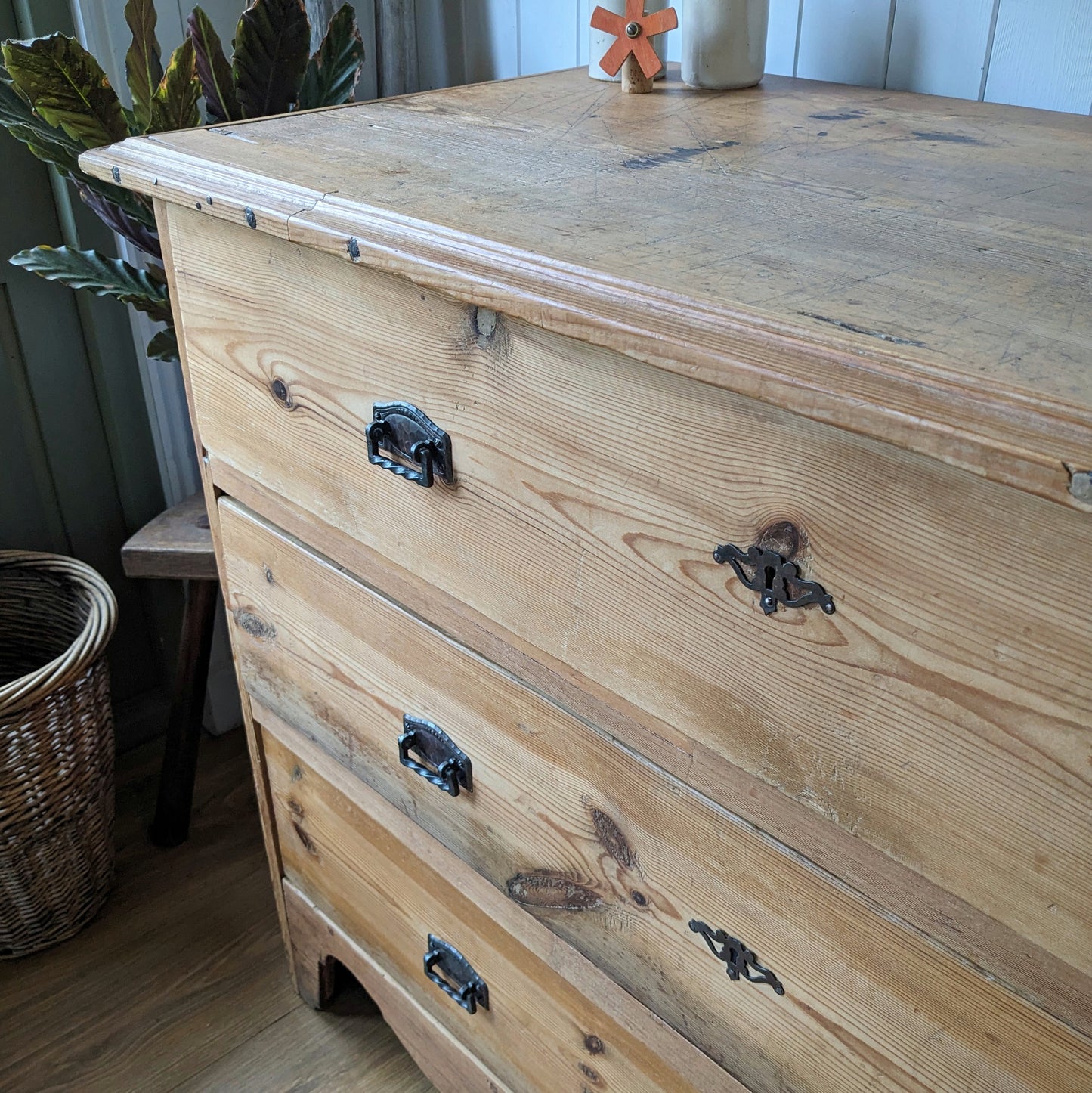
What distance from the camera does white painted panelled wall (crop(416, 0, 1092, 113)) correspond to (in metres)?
0.88

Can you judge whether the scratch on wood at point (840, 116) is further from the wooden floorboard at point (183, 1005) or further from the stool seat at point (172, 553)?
the wooden floorboard at point (183, 1005)

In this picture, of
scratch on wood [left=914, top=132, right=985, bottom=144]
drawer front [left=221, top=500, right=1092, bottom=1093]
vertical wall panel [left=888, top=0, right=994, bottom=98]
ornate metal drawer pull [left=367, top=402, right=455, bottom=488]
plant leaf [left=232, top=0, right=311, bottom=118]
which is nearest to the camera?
drawer front [left=221, top=500, right=1092, bottom=1093]

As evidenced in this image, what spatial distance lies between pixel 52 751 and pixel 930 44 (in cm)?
121

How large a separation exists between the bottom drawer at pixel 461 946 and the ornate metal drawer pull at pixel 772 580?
0.39 meters

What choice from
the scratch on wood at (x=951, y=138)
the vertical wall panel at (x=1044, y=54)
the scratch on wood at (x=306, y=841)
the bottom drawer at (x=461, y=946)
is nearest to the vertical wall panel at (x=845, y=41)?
the vertical wall panel at (x=1044, y=54)

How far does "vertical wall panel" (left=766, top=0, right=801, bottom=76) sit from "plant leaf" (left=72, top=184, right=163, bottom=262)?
0.68 m

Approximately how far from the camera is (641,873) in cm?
71

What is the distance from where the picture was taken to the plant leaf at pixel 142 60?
101cm

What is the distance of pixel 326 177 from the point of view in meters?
0.72

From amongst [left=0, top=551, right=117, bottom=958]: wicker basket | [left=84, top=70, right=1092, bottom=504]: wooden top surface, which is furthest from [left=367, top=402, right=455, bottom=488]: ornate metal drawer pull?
[left=0, top=551, right=117, bottom=958]: wicker basket

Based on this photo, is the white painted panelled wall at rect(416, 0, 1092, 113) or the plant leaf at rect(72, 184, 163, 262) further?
the plant leaf at rect(72, 184, 163, 262)

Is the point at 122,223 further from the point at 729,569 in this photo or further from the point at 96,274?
the point at 729,569

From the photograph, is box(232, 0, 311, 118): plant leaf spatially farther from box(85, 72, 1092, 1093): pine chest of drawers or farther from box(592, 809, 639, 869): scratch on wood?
box(592, 809, 639, 869): scratch on wood

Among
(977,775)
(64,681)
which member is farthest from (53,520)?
(977,775)
